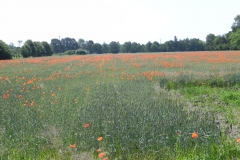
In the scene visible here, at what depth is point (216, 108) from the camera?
942cm

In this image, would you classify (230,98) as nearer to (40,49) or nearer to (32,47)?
(32,47)

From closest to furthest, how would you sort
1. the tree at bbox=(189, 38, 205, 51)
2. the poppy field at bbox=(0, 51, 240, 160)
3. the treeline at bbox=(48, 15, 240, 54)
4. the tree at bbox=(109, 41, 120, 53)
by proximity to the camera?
the poppy field at bbox=(0, 51, 240, 160) → the treeline at bbox=(48, 15, 240, 54) → the tree at bbox=(189, 38, 205, 51) → the tree at bbox=(109, 41, 120, 53)

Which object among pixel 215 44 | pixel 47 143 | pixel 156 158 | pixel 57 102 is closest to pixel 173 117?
pixel 156 158

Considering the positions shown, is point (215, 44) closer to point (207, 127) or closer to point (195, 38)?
point (195, 38)

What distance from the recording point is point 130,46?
110m

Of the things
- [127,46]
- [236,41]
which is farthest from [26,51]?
[127,46]

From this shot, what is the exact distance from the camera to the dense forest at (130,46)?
6132 centimetres

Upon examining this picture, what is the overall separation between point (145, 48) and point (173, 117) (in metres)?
→ 101

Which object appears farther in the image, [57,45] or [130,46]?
[57,45]

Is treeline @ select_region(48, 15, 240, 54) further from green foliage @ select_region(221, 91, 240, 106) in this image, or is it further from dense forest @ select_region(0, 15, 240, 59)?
green foliage @ select_region(221, 91, 240, 106)

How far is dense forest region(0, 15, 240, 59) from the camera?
201 ft

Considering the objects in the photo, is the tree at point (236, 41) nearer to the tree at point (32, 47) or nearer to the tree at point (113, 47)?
the tree at point (32, 47)

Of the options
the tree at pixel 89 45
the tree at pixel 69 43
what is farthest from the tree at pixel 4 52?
the tree at pixel 89 45

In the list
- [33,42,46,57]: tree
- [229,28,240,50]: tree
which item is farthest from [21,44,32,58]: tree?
[229,28,240,50]: tree
